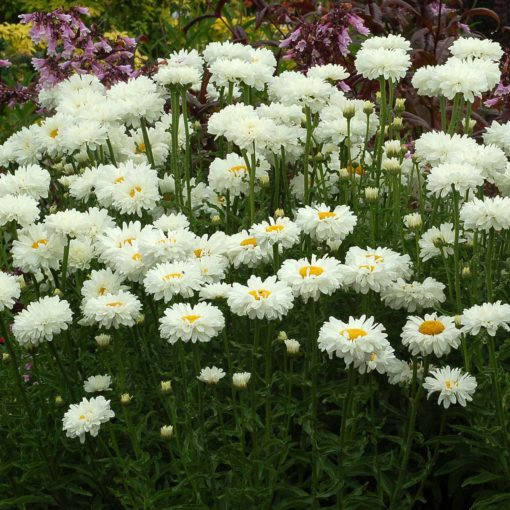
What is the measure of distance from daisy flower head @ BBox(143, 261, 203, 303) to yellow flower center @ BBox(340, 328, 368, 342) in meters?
0.40

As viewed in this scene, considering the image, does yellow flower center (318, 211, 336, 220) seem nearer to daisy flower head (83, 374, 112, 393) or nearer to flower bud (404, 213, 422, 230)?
flower bud (404, 213, 422, 230)

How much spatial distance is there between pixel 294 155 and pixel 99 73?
51.2 inches

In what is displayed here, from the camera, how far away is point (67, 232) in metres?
2.63

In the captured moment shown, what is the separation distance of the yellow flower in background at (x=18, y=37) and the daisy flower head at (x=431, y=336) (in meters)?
6.87

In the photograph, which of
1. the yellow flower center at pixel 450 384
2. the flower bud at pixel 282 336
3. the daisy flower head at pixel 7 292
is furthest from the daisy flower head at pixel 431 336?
the daisy flower head at pixel 7 292

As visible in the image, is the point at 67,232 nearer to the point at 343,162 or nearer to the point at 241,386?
the point at 241,386

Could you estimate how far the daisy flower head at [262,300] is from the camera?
2.19 m

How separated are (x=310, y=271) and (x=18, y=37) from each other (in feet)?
23.3

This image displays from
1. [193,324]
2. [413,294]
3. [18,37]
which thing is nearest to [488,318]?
[413,294]

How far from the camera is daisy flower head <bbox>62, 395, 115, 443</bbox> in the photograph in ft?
7.77

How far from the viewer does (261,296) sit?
2.22m

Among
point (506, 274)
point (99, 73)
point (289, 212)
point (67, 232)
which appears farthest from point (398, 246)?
point (99, 73)

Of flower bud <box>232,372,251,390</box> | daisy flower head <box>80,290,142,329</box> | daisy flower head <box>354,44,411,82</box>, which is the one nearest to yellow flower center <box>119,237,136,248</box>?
daisy flower head <box>80,290,142,329</box>

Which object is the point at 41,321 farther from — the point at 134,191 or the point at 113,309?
the point at 134,191
